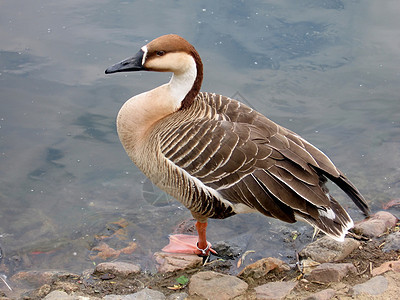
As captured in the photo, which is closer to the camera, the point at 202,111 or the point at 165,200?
the point at 202,111

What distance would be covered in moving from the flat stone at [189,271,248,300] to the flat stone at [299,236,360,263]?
0.75 metres

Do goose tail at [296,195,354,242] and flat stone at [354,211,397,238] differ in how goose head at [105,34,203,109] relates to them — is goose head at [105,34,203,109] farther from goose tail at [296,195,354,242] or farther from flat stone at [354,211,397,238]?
flat stone at [354,211,397,238]

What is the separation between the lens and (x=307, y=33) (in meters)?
7.66

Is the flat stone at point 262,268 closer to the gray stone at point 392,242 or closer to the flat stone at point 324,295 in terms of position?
the flat stone at point 324,295

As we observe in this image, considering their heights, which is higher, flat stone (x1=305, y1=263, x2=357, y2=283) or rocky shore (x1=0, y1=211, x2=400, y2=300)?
flat stone (x1=305, y1=263, x2=357, y2=283)

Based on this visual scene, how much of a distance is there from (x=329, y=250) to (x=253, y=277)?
0.70 m

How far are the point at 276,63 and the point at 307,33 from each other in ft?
3.22

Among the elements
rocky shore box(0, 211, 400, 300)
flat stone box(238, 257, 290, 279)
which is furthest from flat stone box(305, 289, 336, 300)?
flat stone box(238, 257, 290, 279)

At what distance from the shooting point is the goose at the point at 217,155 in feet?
12.0

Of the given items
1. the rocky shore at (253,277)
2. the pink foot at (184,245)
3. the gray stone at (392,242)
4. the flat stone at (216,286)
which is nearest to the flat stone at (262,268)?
the rocky shore at (253,277)

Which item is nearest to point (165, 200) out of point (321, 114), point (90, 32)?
point (321, 114)

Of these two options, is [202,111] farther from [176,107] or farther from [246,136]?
[246,136]

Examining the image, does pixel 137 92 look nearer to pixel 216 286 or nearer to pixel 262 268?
pixel 262 268

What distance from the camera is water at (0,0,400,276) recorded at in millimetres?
4867
